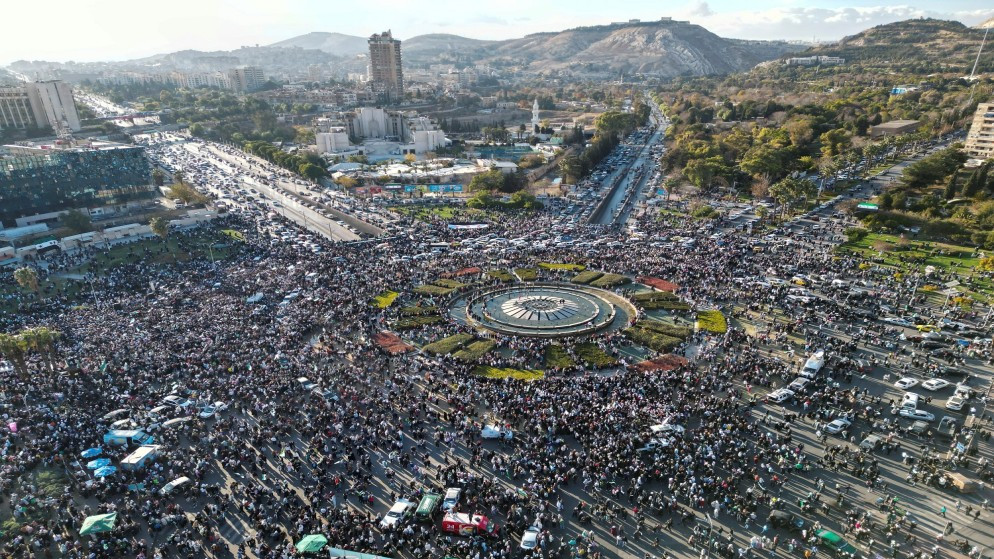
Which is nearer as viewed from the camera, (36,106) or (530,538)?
(530,538)

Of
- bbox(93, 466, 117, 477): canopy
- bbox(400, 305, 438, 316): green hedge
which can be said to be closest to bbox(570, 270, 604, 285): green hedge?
bbox(400, 305, 438, 316): green hedge

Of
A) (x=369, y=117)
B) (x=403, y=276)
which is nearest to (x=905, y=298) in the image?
(x=403, y=276)

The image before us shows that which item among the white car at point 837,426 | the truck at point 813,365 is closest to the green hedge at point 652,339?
the truck at point 813,365

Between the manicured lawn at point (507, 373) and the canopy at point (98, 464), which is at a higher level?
the canopy at point (98, 464)

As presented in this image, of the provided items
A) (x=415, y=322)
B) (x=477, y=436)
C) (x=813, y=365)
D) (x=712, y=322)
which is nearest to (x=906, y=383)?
(x=813, y=365)

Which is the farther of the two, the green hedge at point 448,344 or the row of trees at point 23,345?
the green hedge at point 448,344

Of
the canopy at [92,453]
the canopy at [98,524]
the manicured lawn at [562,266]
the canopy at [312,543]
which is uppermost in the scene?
the canopy at [312,543]

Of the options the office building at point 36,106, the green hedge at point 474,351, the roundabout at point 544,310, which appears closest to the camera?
the green hedge at point 474,351

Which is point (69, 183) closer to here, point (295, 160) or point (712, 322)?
point (295, 160)

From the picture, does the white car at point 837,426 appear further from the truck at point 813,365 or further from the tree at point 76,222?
the tree at point 76,222
